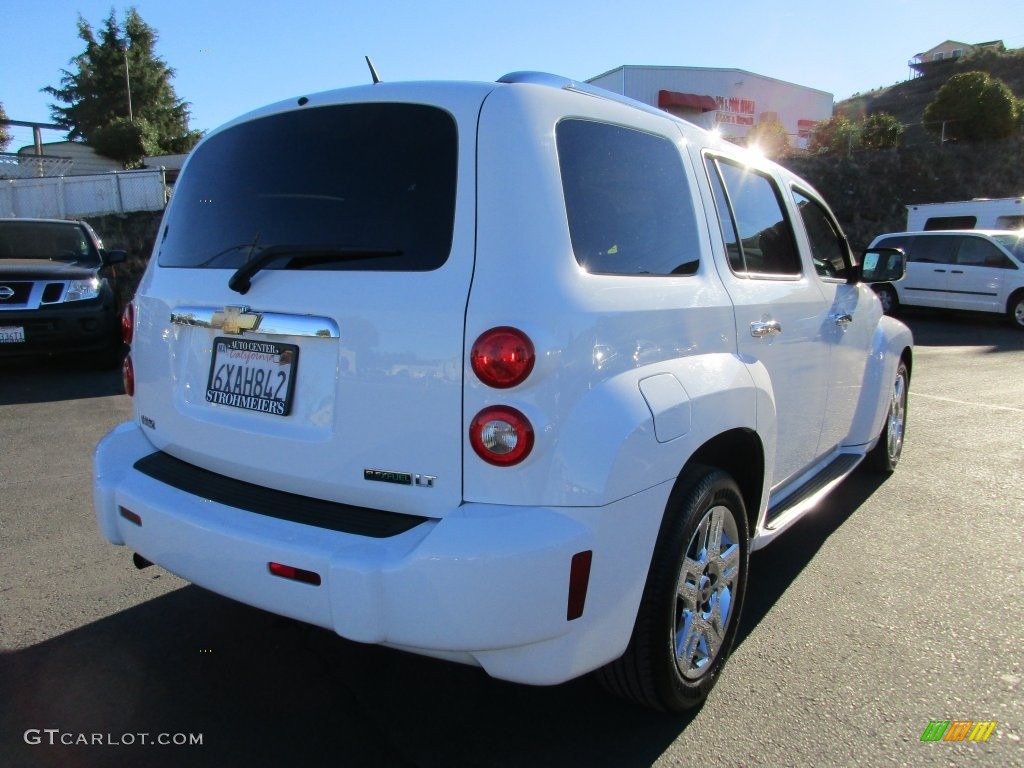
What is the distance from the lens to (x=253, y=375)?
227cm

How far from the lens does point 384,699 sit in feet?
8.21

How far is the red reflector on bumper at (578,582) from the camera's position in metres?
1.86

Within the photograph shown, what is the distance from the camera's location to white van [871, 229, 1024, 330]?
13312 millimetres

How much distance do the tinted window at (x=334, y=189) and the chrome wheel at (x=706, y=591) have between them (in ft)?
4.07

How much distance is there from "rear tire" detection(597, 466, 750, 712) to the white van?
12.3 metres

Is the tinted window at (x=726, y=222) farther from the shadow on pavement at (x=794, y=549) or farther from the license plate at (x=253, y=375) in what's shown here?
the license plate at (x=253, y=375)

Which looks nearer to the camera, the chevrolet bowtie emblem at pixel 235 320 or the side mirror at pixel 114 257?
the chevrolet bowtie emblem at pixel 235 320

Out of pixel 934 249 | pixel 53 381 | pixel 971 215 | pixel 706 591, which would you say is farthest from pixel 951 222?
pixel 706 591

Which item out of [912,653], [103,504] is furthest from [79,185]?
[912,653]

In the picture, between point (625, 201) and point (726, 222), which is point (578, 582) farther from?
point (726, 222)

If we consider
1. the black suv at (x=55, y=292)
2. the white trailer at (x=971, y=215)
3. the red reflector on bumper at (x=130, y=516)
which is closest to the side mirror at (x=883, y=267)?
A: the red reflector on bumper at (x=130, y=516)

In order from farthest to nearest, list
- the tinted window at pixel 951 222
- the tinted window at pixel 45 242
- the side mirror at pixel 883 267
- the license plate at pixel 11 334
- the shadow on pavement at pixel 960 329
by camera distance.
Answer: the tinted window at pixel 951 222 < the shadow on pavement at pixel 960 329 < the tinted window at pixel 45 242 < the license plate at pixel 11 334 < the side mirror at pixel 883 267

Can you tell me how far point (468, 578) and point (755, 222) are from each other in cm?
204

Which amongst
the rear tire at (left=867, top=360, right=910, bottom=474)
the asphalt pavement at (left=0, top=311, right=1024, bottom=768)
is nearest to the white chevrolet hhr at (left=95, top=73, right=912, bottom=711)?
the asphalt pavement at (left=0, top=311, right=1024, bottom=768)
